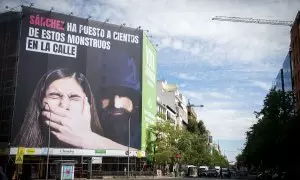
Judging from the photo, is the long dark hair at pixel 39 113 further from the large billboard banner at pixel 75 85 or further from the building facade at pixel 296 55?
the building facade at pixel 296 55

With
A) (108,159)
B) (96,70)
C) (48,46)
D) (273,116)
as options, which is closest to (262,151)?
(273,116)

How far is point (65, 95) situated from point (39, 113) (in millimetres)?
5286

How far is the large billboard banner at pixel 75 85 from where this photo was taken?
221 feet

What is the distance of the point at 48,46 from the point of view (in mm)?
69938

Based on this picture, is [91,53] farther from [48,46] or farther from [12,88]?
[12,88]

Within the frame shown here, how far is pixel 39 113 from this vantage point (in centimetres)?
6744

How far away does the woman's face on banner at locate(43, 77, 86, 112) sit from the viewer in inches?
2715

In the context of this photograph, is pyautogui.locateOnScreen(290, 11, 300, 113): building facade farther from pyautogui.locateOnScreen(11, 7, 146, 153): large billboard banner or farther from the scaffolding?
the scaffolding

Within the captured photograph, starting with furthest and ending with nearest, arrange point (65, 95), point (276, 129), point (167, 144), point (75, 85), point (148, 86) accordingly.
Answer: point (148, 86) → point (167, 144) → point (75, 85) → point (65, 95) → point (276, 129)

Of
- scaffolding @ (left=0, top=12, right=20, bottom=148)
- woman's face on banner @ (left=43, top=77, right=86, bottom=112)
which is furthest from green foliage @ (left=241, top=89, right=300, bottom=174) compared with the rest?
scaffolding @ (left=0, top=12, right=20, bottom=148)

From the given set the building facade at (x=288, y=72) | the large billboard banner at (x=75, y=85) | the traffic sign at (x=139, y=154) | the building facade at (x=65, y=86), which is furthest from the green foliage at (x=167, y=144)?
the building facade at (x=288, y=72)

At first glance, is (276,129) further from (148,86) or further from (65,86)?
(65,86)

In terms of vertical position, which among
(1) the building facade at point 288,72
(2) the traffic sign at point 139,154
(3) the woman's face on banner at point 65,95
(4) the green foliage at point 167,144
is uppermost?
(1) the building facade at point 288,72

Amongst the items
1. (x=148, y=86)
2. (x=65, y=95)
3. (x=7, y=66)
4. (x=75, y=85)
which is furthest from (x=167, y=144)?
(x=7, y=66)
